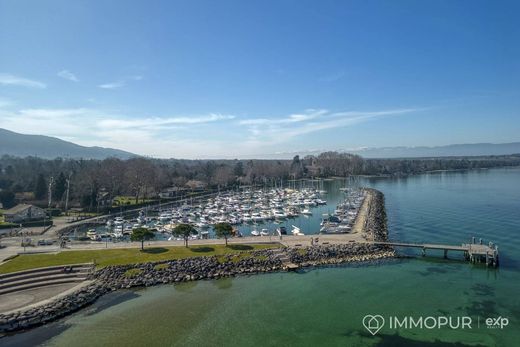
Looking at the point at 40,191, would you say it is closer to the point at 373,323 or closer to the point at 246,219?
the point at 246,219

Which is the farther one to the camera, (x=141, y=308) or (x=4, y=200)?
(x=4, y=200)

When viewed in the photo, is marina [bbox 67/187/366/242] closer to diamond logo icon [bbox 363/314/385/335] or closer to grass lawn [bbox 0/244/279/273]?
grass lawn [bbox 0/244/279/273]

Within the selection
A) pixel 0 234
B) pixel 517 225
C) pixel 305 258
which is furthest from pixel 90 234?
pixel 517 225

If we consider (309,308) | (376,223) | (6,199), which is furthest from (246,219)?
Result: (6,199)

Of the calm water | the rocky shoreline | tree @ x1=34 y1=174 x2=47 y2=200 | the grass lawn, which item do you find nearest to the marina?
the grass lawn

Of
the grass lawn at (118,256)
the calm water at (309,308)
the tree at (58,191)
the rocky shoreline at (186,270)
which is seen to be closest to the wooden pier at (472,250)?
the calm water at (309,308)

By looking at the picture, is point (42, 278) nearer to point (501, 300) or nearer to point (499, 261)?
point (501, 300)

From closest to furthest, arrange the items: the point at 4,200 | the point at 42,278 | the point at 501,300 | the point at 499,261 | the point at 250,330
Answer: the point at 250,330, the point at 501,300, the point at 42,278, the point at 499,261, the point at 4,200

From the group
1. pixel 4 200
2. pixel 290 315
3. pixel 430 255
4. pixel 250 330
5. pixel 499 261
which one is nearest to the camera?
pixel 250 330
